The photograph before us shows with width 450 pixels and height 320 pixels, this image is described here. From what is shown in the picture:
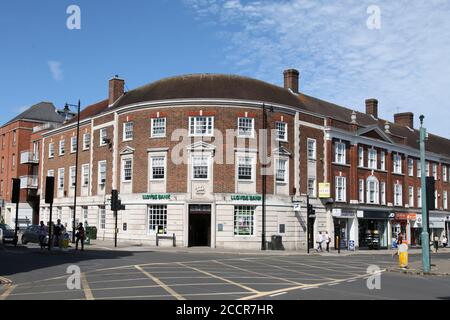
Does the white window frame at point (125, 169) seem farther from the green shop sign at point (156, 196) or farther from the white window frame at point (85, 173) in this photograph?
the white window frame at point (85, 173)

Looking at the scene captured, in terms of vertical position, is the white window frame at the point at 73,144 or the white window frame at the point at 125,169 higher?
the white window frame at the point at 73,144

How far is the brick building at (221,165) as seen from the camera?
39.0 meters

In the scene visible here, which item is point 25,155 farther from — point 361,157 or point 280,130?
point 361,157

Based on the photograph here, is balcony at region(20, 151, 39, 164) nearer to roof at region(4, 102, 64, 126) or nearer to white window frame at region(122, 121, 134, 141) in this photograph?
roof at region(4, 102, 64, 126)

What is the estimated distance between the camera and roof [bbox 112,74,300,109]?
4072 centimetres

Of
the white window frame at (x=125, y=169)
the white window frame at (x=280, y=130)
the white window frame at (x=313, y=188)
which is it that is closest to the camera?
the white window frame at (x=280, y=130)

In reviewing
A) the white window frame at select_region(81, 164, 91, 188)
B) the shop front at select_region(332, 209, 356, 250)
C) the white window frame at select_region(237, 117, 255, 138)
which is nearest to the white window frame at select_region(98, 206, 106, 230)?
the white window frame at select_region(81, 164, 91, 188)

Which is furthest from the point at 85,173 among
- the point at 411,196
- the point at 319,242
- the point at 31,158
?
the point at 411,196

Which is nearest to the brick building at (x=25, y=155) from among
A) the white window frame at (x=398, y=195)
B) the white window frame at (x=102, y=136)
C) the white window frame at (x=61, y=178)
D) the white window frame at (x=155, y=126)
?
the white window frame at (x=61, y=178)

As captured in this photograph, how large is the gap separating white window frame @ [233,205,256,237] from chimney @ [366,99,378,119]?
28.8 meters

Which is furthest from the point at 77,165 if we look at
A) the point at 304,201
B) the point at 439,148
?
the point at 439,148

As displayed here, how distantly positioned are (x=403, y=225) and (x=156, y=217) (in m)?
27.9

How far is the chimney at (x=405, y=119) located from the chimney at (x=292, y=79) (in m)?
24.5
